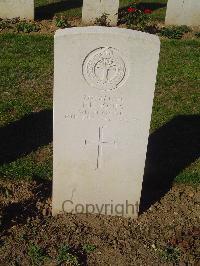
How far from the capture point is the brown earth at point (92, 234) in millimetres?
4977

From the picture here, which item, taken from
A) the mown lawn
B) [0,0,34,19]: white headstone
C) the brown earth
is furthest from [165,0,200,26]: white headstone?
the brown earth

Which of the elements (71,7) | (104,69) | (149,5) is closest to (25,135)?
(104,69)

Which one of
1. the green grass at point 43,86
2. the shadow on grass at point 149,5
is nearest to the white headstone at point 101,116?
the green grass at point 43,86

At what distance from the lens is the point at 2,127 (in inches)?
286

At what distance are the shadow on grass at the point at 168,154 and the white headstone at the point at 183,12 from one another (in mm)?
5070

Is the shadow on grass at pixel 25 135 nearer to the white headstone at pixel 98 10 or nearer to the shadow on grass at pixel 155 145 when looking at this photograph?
the shadow on grass at pixel 155 145

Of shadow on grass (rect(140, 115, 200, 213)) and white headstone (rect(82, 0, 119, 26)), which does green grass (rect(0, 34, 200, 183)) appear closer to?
shadow on grass (rect(140, 115, 200, 213))

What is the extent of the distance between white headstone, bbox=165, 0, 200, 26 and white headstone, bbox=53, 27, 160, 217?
7926 millimetres

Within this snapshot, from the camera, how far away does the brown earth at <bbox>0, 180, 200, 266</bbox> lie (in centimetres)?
498

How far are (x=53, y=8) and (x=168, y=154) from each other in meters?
7.69

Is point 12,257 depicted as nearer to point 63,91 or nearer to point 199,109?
point 63,91

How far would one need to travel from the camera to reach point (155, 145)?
7.11 m

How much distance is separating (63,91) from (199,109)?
4.17m

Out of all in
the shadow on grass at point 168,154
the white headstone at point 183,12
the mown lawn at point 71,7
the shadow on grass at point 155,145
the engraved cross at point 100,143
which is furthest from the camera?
the mown lawn at point 71,7
